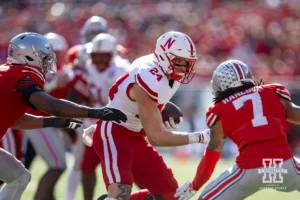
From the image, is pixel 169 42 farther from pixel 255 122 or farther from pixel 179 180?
pixel 179 180

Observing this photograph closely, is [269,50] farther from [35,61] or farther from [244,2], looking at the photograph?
[35,61]

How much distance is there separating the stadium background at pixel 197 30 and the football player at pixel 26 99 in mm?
3963

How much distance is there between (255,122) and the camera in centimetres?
532

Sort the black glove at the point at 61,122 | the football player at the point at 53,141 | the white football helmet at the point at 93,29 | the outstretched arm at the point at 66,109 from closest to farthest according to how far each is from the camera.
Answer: the outstretched arm at the point at 66,109 → the black glove at the point at 61,122 → the football player at the point at 53,141 → the white football helmet at the point at 93,29

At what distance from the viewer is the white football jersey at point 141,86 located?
5535 millimetres

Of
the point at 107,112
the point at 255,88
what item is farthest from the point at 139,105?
the point at 255,88

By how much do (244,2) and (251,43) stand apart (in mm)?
2297

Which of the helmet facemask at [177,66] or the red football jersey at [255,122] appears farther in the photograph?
the helmet facemask at [177,66]

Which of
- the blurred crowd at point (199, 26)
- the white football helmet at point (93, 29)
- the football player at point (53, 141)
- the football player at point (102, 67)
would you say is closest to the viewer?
the football player at point (53, 141)

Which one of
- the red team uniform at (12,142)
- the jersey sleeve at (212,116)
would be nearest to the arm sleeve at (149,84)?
the jersey sleeve at (212,116)

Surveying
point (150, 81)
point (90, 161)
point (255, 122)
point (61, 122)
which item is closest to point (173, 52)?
point (150, 81)

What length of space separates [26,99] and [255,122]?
1.50m

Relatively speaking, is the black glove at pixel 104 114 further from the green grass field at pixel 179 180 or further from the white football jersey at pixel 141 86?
the green grass field at pixel 179 180

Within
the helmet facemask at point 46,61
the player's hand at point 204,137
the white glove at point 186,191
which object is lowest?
the white glove at point 186,191
